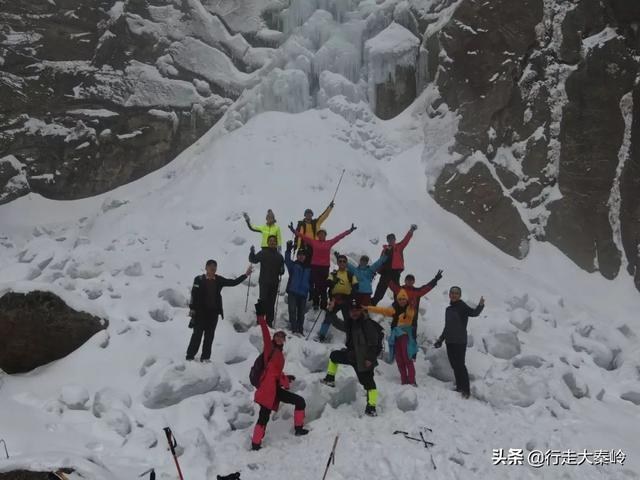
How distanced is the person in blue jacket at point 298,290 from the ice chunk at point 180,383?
2089 millimetres

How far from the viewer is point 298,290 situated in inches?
347

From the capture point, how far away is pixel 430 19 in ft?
69.2

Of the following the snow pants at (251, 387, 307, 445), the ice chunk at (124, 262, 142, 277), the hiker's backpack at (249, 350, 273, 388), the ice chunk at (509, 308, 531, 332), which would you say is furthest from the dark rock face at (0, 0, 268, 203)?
the snow pants at (251, 387, 307, 445)

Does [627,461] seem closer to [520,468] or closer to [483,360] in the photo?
[520,468]

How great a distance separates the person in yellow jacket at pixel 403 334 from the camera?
310 inches

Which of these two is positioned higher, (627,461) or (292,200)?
(292,200)

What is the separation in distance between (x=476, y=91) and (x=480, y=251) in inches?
247

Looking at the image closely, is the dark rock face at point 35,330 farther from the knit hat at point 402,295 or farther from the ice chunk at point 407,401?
the knit hat at point 402,295

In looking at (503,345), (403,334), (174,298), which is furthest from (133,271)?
(503,345)

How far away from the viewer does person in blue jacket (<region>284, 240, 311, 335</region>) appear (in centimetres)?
883

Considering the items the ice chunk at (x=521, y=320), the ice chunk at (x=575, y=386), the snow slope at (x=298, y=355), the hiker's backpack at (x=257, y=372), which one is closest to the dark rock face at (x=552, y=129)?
the snow slope at (x=298, y=355)

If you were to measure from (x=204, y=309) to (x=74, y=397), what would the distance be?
6.78 ft

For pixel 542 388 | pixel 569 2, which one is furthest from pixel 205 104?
pixel 542 388

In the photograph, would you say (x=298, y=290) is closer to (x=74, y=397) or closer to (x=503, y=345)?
(x=74, y=397)
